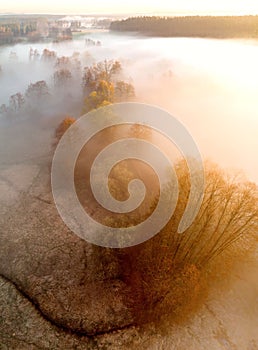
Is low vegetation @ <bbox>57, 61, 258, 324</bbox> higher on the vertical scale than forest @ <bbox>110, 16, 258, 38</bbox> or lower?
lower

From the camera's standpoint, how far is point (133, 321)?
900 inches

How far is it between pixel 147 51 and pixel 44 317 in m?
127

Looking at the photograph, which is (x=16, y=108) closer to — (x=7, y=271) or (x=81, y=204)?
(x=81, y=204)

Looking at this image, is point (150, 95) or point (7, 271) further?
point (150, 95)

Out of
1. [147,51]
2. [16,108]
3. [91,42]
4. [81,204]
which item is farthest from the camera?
[91,42]

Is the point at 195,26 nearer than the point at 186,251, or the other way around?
the point at 186,251

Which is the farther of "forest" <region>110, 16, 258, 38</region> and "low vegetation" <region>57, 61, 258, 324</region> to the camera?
"forest" <region>110, 16, 258, 38</region>

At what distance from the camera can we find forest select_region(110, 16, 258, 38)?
10544 centimetres

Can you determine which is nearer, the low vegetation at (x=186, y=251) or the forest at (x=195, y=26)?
the low vegetation at (x=186, y=251)

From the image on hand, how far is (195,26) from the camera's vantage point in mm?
120562

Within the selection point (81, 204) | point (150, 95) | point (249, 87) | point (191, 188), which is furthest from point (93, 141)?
point (249, 87)

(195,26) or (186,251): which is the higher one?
(195,26)

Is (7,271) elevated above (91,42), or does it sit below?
below

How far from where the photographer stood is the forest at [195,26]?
105 m
